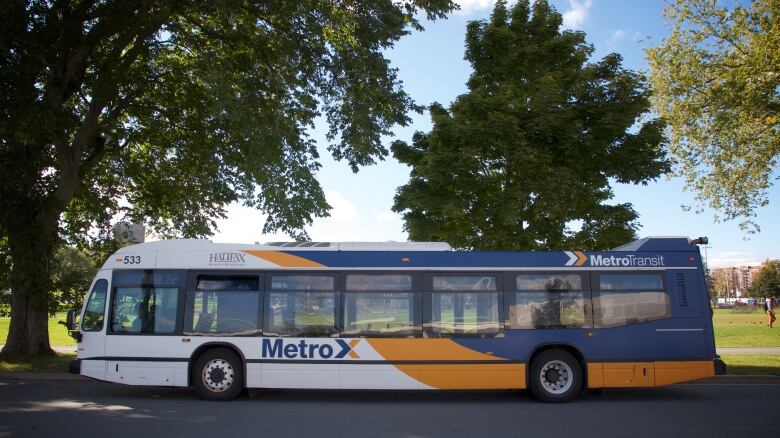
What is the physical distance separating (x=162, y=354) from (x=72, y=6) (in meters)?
11.6

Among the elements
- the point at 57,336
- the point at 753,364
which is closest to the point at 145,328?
the point at 753,364

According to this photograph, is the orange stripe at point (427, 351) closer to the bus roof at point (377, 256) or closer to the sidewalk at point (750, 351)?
the bus roof at point (377, 256)

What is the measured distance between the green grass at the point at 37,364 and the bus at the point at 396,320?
395 cm

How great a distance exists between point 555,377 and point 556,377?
2cm

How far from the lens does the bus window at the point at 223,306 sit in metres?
10.1

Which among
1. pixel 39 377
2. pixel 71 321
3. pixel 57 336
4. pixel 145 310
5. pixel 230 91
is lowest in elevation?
pixel 39 377

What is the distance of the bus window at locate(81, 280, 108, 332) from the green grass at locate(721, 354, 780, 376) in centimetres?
1375

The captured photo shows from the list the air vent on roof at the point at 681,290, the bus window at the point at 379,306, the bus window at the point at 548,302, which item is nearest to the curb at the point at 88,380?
the air vent on roof at the point at 681,290

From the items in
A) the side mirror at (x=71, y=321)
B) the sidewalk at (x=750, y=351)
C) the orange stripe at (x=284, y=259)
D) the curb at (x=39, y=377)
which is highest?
the orange stripe at (x=284, y=259)

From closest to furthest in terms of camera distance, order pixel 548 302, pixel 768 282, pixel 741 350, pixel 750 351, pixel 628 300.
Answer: pixel 548 302, pixel 628 300, pixel 750 351, pixel 741 350, pixel 768 282

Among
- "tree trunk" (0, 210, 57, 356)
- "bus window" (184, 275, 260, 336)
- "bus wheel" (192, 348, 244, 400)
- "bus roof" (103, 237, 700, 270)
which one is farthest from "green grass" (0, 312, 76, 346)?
"bus wheel" (192, 348, 244, 400)

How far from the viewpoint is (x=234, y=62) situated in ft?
52.9

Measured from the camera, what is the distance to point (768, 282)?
98875mm

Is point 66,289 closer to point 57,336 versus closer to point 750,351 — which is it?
point 57,336
